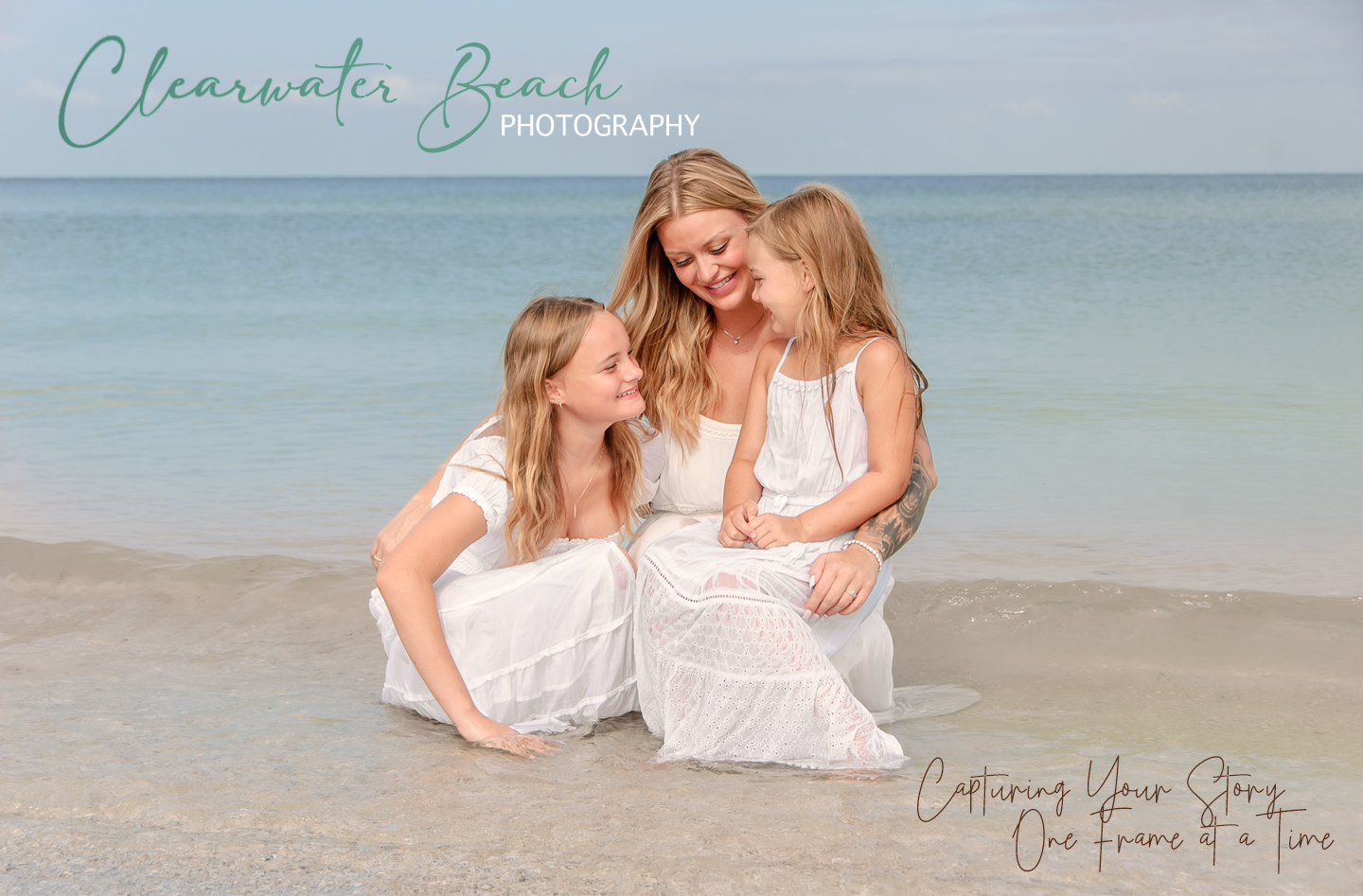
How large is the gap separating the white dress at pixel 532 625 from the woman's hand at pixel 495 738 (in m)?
0.13

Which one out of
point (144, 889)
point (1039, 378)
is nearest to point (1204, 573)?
point (144, 889)

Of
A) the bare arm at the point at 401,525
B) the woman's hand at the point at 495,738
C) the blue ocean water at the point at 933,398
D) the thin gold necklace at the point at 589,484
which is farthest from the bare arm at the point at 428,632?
the blue ocean water at the point at 933,398

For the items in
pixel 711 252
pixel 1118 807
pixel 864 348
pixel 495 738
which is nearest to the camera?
pixel 1118 807

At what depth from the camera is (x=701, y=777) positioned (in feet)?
8.69

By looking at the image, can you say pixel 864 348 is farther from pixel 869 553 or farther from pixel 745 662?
pixel 745 662

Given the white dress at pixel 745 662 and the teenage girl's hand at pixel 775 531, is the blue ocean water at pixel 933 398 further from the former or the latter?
the white dress at pixel 745 662

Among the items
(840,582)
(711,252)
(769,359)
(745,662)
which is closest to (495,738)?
(745,662)

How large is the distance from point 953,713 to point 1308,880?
3.62ft

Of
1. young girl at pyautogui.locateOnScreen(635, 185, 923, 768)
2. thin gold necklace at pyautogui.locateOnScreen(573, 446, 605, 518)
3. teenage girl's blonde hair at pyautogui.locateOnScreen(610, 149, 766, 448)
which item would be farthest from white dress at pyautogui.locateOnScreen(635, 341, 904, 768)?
teenage girl's blonde hair at pyautogui.locateOnScreen(610, 149, 766, 448)

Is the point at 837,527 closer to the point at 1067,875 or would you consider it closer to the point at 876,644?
the point at 876,644

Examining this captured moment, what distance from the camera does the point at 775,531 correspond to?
9.46 feet

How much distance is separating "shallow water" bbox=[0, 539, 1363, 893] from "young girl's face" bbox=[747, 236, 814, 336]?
3.48 feet

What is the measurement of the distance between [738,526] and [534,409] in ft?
1.90

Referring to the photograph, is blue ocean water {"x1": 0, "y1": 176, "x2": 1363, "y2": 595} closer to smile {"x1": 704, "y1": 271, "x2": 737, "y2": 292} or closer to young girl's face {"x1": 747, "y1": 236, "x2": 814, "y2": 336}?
young girl's face {"x1": 747, "y1": 236, "x2": 814, "y2": 336}
